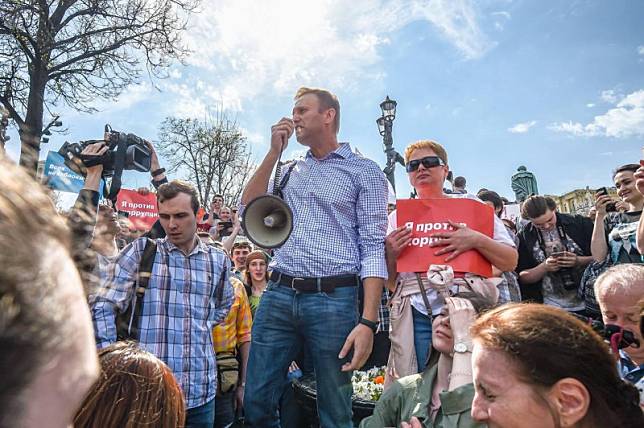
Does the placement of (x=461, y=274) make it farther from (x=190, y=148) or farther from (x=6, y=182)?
(x=190, y=148)

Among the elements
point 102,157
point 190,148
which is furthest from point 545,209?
point 190,148

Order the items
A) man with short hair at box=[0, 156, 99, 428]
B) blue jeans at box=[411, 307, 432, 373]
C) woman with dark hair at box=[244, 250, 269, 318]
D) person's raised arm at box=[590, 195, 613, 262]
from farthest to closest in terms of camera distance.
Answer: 1. woman with dark hair at box=[244, 250, 269, 318]
2. person's raised arm at box=[590, 195, 613, 262]
3. blue jeans at box=[411, 307, 432, 373]
4. man with short hair at box=[0, 156, 99, 428]

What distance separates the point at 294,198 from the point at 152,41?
11.0m

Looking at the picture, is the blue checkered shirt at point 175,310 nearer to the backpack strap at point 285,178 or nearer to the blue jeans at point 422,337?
the backpack strap at point 285,178

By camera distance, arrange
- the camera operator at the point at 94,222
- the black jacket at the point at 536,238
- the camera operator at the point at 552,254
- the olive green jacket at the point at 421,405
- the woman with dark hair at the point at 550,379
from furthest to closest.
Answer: the black jacket at the point at 536,238
the camera operator at the point at 552,254
the olive green jacket at the point at 421,405
the woman with dark hair at the point at 550,379
the camera operator at the point at 94,222

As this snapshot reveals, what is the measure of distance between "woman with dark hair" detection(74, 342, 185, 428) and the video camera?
1.16 metres

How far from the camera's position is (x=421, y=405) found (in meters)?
2.30

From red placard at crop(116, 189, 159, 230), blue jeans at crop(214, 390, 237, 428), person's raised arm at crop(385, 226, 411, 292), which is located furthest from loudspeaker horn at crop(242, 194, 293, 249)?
red placard at crop(116, 189, 159, 230)

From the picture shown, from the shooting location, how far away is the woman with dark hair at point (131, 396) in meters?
1.28

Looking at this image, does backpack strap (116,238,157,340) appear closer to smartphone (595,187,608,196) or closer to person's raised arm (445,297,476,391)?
person's raised arm (445,297,476,391)

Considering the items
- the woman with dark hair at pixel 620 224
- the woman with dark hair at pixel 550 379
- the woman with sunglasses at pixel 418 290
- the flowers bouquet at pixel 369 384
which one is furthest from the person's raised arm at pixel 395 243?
the woman with dark hair at pixel 620 224

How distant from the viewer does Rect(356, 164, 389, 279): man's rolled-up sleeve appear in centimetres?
255

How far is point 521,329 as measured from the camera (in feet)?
5.32

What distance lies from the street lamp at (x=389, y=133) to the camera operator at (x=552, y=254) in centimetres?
548
